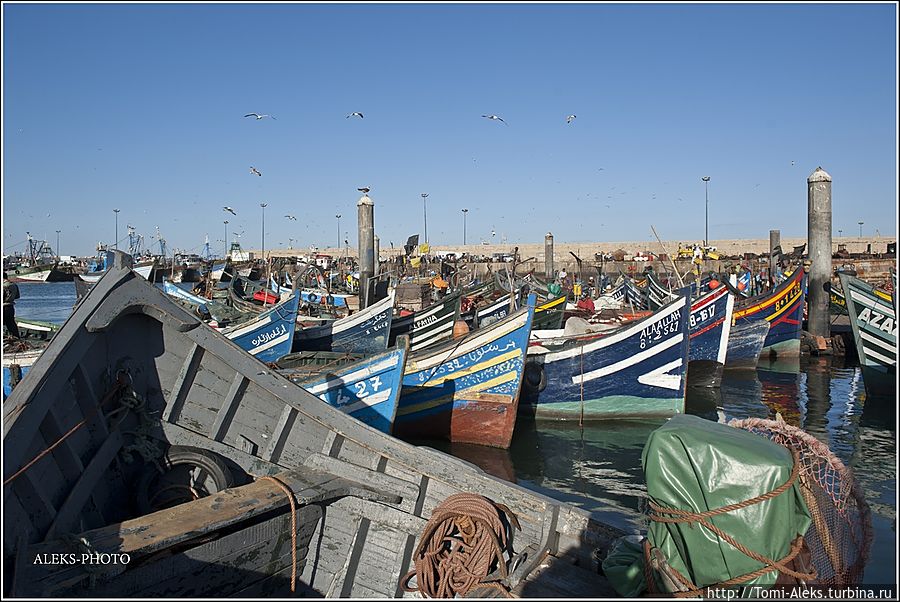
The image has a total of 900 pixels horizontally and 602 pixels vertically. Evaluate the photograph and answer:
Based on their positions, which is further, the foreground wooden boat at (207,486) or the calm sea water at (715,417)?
the calm sea water at (715,417)

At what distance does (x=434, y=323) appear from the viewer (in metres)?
16.7

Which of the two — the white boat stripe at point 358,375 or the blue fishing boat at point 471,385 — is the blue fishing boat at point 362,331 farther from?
the white boat stripe at point 358,375

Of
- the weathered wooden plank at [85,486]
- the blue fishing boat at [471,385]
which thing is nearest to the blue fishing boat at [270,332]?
the blue fishing boat at [471,385]

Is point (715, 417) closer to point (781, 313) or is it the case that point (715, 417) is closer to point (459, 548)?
point (781, 313)

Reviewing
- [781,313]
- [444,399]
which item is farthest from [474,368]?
[781,313]

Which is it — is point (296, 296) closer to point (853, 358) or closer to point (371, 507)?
point (371, 507)

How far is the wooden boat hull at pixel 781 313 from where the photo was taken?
19.5m

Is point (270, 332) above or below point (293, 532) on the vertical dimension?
above

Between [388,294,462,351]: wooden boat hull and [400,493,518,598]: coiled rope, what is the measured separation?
11.8 meters

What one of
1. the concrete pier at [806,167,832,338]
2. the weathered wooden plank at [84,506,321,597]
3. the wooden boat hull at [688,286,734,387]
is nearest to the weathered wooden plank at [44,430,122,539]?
the weathered wooden plank at [84,506,321,597]

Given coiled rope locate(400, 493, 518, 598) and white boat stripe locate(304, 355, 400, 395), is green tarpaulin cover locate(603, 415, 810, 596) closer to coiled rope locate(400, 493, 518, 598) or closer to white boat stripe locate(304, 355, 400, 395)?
coiled rope locate(400, 493, 518, 598)

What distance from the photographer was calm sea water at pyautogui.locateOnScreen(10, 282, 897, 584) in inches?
344

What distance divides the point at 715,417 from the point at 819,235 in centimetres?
953

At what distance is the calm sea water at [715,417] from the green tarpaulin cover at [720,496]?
2941 mm
